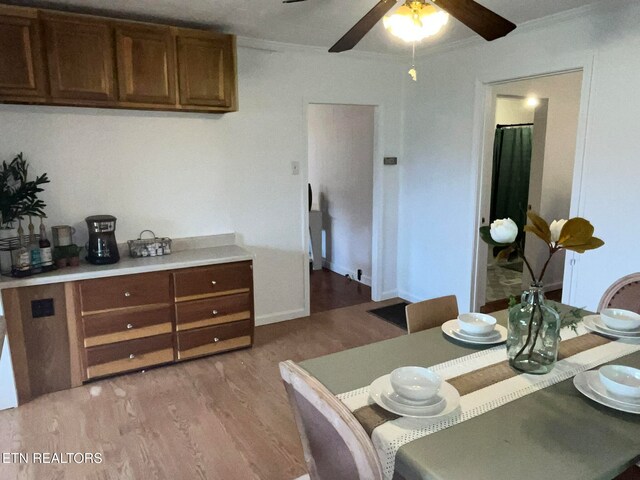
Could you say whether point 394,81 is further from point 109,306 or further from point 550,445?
point 550,445

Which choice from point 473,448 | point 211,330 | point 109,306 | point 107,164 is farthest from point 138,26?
point 473,448

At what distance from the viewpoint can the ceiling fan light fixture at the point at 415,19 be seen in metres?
1.93

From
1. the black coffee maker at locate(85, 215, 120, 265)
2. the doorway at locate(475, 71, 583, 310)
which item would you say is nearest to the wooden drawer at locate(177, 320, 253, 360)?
the black coffee maker at locate(85, 215, 120, 265)

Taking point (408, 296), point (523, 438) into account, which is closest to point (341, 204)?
point (408, 296)

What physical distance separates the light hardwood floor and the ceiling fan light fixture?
2085mm

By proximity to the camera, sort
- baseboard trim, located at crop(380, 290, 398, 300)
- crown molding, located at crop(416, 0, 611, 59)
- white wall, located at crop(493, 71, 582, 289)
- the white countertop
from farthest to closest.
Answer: baseboard trim, located at crop(380, 290, 398, 300)
white wall, located at crop(493, 71, 582, 289)
crown molding, located at crop(416, 0, 611, 59)
the white countertop

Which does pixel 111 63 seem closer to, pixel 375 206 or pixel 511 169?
pixel 375 206

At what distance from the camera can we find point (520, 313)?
1548mm

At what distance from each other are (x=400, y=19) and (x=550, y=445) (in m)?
1.70

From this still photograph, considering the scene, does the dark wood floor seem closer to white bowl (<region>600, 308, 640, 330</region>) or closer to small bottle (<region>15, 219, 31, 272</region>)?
small bottle (<region>15, 219, 31, 272</region>)

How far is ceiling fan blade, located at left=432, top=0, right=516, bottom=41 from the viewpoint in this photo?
1772 millimetres

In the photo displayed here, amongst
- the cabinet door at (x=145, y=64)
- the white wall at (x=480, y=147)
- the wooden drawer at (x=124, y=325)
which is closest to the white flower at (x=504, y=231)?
the white wall at (x=480, y=147)

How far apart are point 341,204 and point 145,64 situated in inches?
124

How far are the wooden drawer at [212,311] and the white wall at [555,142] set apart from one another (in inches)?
120
